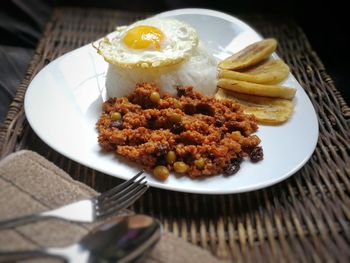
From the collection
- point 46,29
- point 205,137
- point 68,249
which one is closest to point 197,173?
point 205,137

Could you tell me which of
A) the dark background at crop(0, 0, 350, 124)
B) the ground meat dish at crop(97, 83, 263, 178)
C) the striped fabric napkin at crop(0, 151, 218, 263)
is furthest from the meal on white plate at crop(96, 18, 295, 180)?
the dark background at crop(0, 0, 350, 124)

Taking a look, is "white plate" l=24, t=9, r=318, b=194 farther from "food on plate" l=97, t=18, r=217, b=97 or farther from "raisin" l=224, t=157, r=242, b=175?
"food on plate" l=97, t=18, r=217, b=97

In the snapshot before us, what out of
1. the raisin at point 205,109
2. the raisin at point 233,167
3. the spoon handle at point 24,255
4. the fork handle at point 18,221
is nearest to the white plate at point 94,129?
the raisin at point 233,167

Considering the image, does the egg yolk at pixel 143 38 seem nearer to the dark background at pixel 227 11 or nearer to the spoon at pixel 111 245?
the dark background at pixel 227 11

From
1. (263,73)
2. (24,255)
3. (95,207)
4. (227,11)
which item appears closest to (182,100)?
(263,73)

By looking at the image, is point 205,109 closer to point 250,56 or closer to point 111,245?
point 250,56

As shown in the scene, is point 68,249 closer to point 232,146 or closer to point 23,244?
point 23,244
